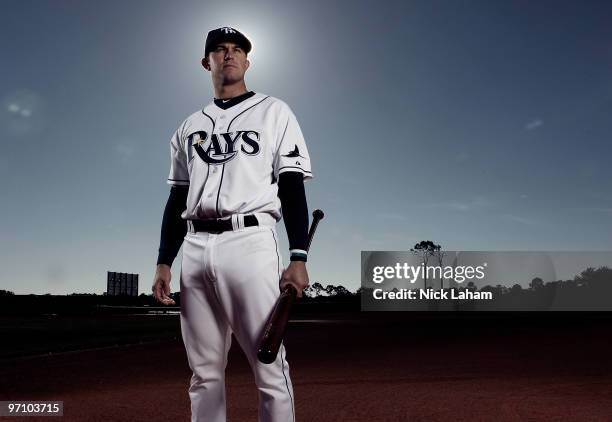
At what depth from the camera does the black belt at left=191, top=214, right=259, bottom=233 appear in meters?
3.20

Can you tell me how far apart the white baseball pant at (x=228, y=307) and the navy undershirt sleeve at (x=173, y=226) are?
0.87 feet

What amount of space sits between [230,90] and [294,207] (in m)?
0.82

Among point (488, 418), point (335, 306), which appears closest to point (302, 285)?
point (488, 418)

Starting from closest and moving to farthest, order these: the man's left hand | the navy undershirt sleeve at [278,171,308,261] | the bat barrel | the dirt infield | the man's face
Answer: the bat barrel < the man's left hand < the navy undershirt sleeve at [278,171,308,261] < the man's face < the dirt infield

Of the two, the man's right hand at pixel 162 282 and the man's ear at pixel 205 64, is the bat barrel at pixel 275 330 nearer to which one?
the man's right hand at pixel 162 282

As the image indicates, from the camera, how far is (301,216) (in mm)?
3209

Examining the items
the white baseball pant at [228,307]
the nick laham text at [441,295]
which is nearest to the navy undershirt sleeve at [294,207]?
the white baseball pant at [228,307]

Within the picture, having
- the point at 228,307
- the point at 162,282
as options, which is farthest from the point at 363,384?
the point at 228,307

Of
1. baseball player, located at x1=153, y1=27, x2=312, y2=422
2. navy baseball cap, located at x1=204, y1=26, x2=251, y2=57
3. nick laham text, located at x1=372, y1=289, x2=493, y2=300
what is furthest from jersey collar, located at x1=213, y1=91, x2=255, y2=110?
nick laham text, located at x1=372, y1=289, x2=493, y2=300

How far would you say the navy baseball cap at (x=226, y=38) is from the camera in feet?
11.5

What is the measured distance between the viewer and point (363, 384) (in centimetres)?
785

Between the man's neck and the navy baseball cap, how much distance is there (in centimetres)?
20

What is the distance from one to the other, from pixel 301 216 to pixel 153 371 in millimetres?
6755

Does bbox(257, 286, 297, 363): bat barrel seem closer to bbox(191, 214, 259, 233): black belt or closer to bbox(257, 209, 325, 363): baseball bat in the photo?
bbox(257, 209, 325, 363): baseball bat
